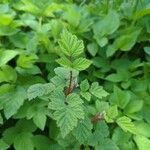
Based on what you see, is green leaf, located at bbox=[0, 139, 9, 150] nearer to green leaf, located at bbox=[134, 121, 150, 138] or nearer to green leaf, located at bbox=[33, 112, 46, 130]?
green leaf, located at bbox=[33, 112, 46, 130]

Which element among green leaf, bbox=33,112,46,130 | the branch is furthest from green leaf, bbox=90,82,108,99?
green leaf, bbox=33,112,46,130

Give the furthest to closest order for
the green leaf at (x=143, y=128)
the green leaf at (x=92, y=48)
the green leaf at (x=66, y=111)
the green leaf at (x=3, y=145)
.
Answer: the green leaf at (x=92, y=48), the green leaf at (x=143, y=128), the green leaf at (x=3, y=145), the green leaf at (x=66, y=111)

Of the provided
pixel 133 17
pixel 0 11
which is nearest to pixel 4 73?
pixel 0 11

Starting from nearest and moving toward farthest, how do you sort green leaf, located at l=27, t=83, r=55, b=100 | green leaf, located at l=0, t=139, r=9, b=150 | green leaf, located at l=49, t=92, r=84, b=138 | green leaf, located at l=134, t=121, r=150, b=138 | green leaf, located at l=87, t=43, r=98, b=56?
green leaf, located at l=49, t=92, r=84, b=138 → green leaf, located at l=27, t=83, r=55, b=100 → green leaf, located at l=0, t=139, r=9, b=150 → green leaf, located at l=134, t=121, r=150, b=138 → green leaf, located at l=87, t=43, r=98, b=56

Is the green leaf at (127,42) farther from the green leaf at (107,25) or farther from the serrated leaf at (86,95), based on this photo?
the serrated leaf at (86,95)

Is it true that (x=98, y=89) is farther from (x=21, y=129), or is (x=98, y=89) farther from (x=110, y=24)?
(x=110, y=24)

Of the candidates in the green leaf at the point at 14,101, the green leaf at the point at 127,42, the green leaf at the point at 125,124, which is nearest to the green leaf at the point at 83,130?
the green leaf at the point at 125,124

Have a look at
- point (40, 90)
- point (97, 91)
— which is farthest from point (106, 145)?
point (40, 90)
